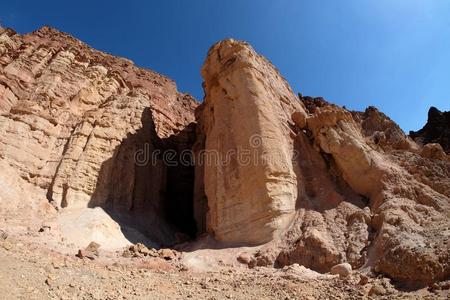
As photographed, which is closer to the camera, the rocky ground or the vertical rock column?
the rocky ground

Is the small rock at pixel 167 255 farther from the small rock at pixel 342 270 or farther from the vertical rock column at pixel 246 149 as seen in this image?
the small rock at pixel 342 270

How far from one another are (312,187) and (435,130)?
2184 cm

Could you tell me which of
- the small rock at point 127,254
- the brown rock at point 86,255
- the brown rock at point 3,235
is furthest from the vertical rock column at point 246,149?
the brown rock at point 3,235

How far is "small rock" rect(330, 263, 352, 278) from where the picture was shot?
1067 cm

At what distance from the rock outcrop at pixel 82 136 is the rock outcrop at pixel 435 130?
60.8ft

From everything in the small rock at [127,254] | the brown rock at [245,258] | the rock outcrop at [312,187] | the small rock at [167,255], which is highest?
the rock outcrop at [312,187]

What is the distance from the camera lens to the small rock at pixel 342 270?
1067cm

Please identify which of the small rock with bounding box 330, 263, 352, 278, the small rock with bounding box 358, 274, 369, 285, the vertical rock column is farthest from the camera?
the vertical rock column

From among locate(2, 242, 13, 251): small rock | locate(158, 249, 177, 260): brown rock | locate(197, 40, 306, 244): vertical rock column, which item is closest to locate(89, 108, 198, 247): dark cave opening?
locate(158, 249, 177, 260): brown rock

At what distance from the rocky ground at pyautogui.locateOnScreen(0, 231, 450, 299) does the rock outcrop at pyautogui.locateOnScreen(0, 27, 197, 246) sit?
22.5ft

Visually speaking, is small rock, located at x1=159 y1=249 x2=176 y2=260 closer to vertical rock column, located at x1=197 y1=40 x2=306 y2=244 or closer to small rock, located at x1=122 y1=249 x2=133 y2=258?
small rock, located at x1=122 y1=249 x2=133 y2=258

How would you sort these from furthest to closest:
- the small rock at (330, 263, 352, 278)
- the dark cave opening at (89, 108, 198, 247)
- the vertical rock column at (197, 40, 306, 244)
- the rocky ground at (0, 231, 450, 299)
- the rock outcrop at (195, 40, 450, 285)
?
the dark cave opening at (89, 108, 198, 247)
the vertical rock column at (197, 40, 306, 244)
the rock outcrop at (195, 40, 450, 285)
the small rock at (330, 263, 352, 278)
the rocky ground at (0, 231, 450, 299)

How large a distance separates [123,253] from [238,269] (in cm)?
365

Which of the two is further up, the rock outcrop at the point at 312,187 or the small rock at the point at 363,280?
the rock outcrop at the point at 312,187
